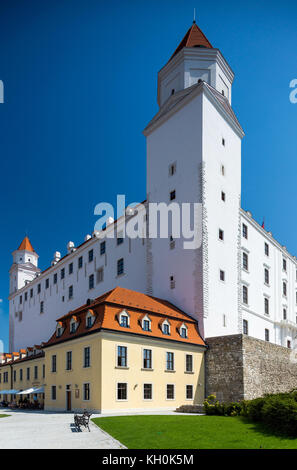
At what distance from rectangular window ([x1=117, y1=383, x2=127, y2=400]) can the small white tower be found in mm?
59243

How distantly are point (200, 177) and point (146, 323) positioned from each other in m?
16.1

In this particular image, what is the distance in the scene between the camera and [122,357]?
30094 millimetres

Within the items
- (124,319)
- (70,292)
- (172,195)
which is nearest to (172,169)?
(172,195)

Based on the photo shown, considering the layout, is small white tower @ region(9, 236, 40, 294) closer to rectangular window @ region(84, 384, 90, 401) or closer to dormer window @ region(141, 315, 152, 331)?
dormer window @ region(141, 315, 152, 331)

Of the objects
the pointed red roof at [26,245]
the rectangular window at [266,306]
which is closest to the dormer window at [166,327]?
the rectangular window at [266,306]

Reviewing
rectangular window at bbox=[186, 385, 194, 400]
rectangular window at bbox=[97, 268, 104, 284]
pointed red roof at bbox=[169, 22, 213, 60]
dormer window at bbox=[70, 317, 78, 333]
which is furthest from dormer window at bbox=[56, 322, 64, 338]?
pointed red roof at bbox=[169, 22, 213, 60]

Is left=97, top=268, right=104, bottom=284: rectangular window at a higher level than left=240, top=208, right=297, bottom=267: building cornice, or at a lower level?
lower

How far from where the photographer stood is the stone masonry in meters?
33.3

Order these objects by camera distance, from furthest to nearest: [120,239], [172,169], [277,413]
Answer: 1. [120,239]
2. [172,169]
3. [277,413]

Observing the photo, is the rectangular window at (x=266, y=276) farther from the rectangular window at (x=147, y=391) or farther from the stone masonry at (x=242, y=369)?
the rectangular window at (x=147, y=391)

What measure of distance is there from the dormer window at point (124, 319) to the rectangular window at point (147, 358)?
8.40 feet

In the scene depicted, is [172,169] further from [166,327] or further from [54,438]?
[54,438]

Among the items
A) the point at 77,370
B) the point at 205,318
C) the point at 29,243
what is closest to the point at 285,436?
the point at 77,370
